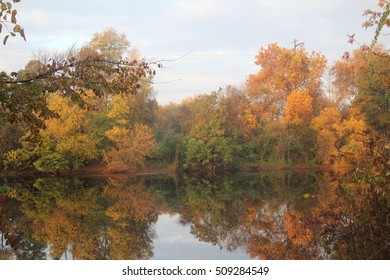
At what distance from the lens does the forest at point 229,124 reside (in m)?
28.9

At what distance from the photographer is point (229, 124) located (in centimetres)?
3488

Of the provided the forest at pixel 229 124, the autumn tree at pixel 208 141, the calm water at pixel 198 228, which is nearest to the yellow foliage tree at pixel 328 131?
the forest at pixel 229 124

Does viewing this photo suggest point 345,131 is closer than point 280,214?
No

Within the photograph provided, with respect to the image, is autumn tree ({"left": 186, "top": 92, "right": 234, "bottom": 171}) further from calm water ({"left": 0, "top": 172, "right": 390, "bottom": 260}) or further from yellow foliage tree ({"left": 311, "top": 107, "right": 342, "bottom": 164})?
calm water ({"left": 0, "top": 172, "right": 390, "bottom": 260})

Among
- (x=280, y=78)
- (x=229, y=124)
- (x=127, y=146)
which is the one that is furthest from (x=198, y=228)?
(x=280, y=78)

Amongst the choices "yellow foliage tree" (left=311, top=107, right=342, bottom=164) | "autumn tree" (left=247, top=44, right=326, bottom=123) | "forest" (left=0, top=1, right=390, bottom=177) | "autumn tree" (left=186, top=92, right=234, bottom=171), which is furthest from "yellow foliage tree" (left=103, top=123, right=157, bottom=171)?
"yellow foliage tree" (left=311, top=107, right=342, bottom=164)

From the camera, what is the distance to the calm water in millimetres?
7438

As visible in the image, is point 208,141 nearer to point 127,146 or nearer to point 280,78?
point 127,146

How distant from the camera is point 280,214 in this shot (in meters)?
11.2

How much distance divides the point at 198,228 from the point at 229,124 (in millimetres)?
25027

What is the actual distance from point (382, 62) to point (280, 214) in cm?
2172

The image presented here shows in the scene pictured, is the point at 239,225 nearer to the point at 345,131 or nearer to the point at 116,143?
the point at 116,143

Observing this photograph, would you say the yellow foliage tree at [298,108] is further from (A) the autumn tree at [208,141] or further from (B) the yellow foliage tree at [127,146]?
(B) the yellow foliage tree at [127,146]
